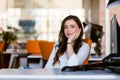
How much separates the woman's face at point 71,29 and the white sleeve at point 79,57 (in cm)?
15

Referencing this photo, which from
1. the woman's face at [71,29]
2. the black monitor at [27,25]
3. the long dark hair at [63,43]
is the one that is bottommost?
→ the long dark hair at [63,43]

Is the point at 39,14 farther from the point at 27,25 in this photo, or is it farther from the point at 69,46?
the point at 69,46

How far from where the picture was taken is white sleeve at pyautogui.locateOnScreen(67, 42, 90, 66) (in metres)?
2.21

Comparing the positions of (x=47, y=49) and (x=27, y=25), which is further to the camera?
(x=27, y=25)

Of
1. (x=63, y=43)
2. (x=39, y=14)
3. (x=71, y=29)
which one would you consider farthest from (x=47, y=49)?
(x=39, y=14)

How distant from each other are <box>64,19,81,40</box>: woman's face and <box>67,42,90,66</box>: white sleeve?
146 millimetres

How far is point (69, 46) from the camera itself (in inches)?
98.0

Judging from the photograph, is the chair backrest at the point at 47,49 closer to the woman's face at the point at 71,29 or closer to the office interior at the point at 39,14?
the woman's face at the point at 71,29

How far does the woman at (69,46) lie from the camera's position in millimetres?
2432

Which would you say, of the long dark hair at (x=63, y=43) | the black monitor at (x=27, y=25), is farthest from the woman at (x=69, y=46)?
the black monitor at (x=27, y=25)

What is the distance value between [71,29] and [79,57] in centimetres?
29

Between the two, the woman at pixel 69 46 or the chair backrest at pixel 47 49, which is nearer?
the woman at pixel 69 46

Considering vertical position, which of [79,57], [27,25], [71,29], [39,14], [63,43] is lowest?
[79,57]

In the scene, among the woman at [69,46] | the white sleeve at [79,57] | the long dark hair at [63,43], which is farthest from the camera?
the long dark hair at [63,43]
